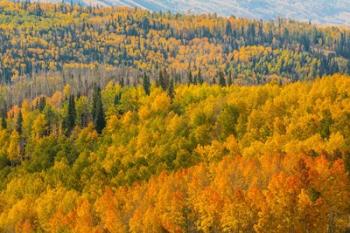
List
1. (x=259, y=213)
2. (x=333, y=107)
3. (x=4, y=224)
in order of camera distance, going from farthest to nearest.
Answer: (x=333, y=107), (x=4, y=224), (x=259, y=213)

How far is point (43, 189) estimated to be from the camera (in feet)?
633

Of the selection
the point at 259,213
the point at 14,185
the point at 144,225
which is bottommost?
the point at 14,185

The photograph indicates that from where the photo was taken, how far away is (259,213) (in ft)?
354

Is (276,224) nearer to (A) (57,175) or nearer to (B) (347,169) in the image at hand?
(B) (347,169)

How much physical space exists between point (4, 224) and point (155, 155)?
4658 cm

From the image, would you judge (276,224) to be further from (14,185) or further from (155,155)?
(14,185)

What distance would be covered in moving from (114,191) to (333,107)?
58048mm

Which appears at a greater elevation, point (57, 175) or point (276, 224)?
point (276, 224)

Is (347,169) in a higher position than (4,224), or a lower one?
higher

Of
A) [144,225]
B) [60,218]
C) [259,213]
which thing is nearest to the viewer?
[259,213]

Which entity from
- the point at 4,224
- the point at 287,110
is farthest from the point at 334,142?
the point at 4,224

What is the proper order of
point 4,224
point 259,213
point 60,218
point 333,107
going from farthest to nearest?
point 333,107
point 4,224
point 60,218
point 259,213

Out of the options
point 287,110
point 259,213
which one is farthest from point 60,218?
point 287,110

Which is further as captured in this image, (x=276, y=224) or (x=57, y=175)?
(x=57, y=175)
